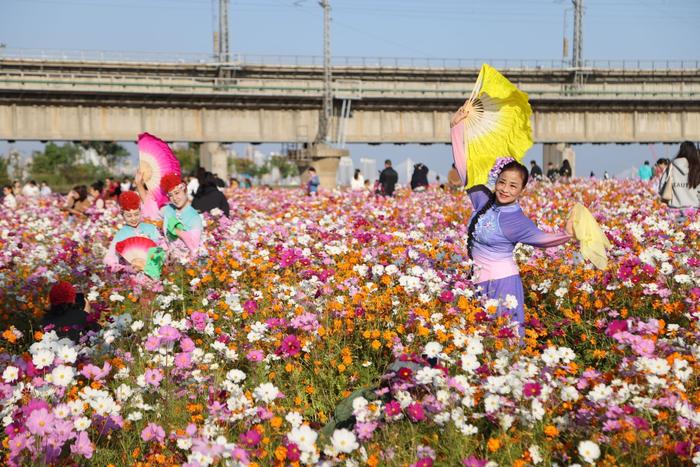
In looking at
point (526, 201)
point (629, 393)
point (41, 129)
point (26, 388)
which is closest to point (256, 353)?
point (26, 388)

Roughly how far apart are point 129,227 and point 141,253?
0.53m

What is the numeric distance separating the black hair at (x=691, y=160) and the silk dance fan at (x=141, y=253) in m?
7.88

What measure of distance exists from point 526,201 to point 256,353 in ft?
38.7

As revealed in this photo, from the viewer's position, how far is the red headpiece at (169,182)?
325 inches

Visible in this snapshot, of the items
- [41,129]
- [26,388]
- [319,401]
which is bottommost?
[319,401]

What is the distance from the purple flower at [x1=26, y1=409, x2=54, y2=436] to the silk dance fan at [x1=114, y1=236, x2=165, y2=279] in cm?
368

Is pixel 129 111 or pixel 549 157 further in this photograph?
pixel 549 157

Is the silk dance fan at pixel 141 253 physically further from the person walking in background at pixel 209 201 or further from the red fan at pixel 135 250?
the person walking in background at pixel 209 201

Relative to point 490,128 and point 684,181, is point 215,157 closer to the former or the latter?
point 684,181

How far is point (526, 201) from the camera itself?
625 inches

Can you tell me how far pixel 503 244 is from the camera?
563 cm

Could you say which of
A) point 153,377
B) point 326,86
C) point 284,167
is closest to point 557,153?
point 326,86

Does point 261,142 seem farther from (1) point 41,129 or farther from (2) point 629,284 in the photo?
(2) point 629,284

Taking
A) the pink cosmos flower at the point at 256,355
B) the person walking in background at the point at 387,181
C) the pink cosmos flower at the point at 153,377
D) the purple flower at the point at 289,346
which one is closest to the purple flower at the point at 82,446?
the pink cosmos flower at the point at 153,377
